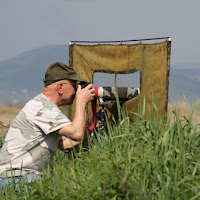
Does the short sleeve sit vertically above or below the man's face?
below

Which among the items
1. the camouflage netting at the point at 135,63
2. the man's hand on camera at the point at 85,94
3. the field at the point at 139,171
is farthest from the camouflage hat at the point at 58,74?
the camouflage netting at the point at 135,63

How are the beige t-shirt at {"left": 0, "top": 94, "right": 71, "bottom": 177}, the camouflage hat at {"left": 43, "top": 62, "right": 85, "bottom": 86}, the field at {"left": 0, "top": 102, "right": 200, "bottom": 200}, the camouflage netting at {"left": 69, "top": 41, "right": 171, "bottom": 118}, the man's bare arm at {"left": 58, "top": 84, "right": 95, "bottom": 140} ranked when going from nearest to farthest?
the field at {"left": 0, "top": 102, "right": 200, "bottom": 200} → the man's bare arm at {"left": 58, "top": 84, "right": 95, "bottom": 140} → the beige t-shirt at {"left": 0, "top": 94, "right": 71, "bottom": 177} → the camouflage hat at {"left": 43, "top": 62, "right": 85, "bottom": 86} → the camouflage netting at {"left": 69, "top": 41, "right": 171, "bottom": 118}

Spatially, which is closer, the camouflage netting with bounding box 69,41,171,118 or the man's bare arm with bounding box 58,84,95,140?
the man's bare arm with bounding box 58,84,95,140

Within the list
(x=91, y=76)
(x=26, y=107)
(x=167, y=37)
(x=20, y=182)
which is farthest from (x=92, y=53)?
(x=20, y=182)

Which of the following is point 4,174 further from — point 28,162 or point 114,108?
point 114,108

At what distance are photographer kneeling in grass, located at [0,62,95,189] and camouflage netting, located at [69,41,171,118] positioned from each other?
8.69 feet

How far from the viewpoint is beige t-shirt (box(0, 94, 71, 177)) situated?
3859 millimetres

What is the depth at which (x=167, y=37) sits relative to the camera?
21.8ft

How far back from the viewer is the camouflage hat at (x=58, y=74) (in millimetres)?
3975

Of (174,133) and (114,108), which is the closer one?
(174,133)

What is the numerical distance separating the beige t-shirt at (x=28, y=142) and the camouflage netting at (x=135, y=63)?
9.06 feet

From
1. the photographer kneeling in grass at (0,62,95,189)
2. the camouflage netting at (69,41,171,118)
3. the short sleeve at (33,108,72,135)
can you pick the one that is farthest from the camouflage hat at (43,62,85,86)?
the camouflage netting at (69,41,171,118)

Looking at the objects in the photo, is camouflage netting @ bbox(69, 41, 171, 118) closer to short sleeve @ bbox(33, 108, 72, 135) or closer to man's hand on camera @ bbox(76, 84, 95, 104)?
man's hand on camera @ bbox(76, 84, 95, 104)

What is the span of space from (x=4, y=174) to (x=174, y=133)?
64.8 inches
